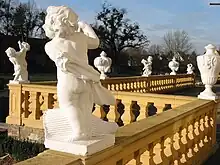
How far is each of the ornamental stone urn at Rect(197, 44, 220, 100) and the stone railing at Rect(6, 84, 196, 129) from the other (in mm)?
617

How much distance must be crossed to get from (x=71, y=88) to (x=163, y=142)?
2115mm

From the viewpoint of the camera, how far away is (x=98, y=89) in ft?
9.27

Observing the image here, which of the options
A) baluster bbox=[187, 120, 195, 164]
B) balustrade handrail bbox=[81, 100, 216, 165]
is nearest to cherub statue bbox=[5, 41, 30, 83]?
baluster bbox=[187, 120, 195, 164]

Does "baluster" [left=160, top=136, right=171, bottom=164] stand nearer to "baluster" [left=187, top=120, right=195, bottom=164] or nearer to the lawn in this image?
"baluster" [left=187, top=120, right=195, bottom=164]

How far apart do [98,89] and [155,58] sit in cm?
4505

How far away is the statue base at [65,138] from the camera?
2.59m

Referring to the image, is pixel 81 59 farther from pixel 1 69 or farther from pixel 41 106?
pixel 1 69

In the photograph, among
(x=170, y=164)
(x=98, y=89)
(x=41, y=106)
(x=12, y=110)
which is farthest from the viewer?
(x=12, y=110)

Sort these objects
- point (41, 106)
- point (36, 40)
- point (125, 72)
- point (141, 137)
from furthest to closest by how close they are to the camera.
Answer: point (125, 72)
point (36, 40)
point (41, 106)
point (141, 137)

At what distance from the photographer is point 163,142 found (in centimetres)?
439

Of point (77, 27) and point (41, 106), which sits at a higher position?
point (77, 27)

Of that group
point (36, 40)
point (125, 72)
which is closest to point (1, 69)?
point (36, 40)

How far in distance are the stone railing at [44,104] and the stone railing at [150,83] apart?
4.11 metres

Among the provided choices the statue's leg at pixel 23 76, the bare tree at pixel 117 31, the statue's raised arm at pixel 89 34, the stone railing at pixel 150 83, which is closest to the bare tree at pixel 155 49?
the bare tree at pixel 117 31
